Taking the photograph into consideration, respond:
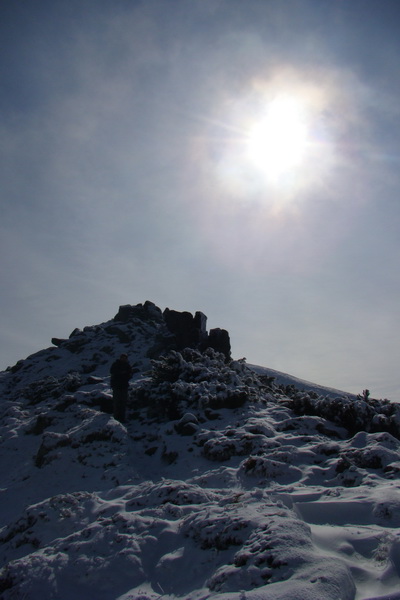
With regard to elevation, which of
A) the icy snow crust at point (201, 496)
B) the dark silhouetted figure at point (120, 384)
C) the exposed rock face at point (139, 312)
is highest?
the exposed rock face at point (139, 312)

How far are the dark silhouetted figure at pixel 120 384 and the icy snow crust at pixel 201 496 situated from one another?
0.66 meters

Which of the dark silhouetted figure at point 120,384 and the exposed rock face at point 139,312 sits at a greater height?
the exposed rock face at point 139,312

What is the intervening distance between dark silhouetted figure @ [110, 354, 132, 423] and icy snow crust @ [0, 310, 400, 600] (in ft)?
2.18

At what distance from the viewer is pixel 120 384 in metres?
13.4

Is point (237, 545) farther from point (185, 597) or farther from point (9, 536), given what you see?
point (9, 536)

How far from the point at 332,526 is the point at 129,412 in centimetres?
1003

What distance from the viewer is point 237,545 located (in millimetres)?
5090

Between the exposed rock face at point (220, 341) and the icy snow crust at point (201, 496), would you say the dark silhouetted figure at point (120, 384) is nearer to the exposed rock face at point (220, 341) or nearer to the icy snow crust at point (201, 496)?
the icy snow crust at point (201, 496)

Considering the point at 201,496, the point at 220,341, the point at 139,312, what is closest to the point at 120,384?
the point at 201,496

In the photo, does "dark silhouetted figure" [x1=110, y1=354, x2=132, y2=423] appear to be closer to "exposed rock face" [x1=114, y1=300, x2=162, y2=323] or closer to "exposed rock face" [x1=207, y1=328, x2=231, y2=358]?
"exposed rock face" [x1=207, y1=328, x2=231, y2=358]

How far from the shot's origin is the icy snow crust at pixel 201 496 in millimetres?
4539

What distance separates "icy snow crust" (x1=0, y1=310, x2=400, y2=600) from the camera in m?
4.54

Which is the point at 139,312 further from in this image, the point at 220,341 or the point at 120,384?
the point at 120,384

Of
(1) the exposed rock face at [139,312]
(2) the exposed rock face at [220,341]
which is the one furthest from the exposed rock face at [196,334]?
(1) the exposed rock face at [139,312]
